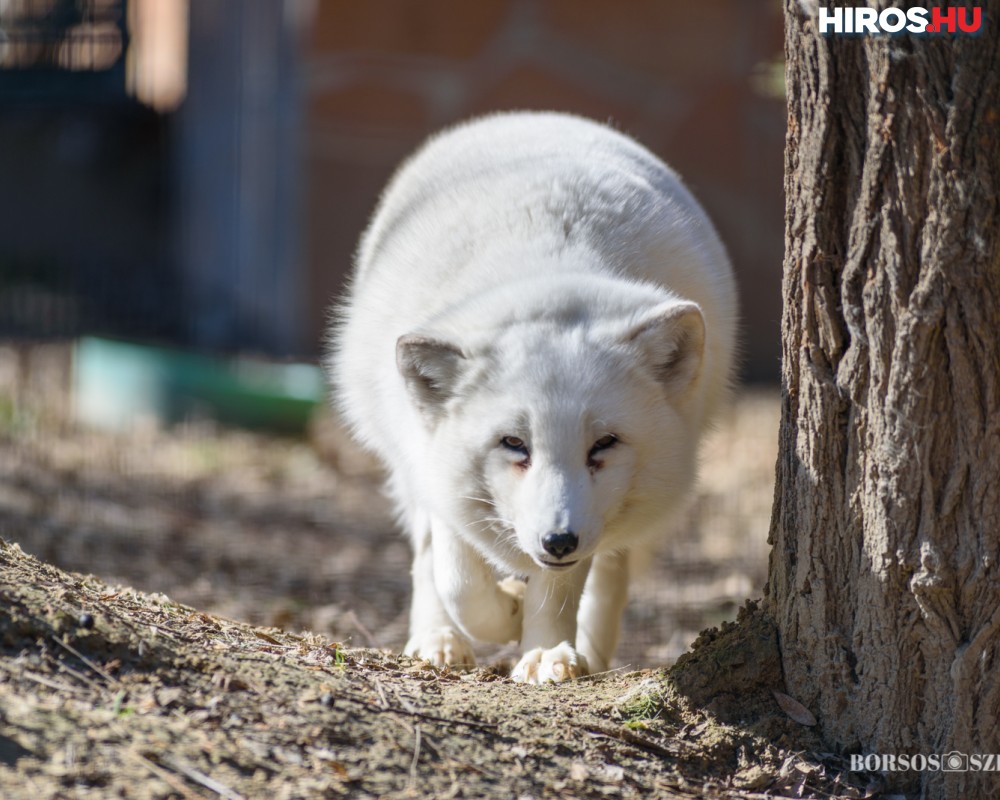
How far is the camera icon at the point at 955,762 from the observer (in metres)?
2.37

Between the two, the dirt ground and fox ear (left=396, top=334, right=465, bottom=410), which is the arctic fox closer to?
fox ear (left=396, top=334, right=465, bottom=410)

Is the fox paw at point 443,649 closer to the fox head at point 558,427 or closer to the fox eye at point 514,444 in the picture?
the fox head at point 558,427

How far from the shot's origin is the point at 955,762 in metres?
2.37

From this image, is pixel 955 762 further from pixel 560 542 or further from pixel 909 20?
pixel 909 20

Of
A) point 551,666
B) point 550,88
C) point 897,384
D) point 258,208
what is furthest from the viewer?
point 258,208

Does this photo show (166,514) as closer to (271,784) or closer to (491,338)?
(491,338)

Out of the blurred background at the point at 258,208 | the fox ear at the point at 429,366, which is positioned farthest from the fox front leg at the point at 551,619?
the blurred background at the point at 258,208

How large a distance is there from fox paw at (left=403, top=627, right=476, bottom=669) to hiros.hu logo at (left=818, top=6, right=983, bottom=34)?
188cm

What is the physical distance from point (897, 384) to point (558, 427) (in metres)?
0.76

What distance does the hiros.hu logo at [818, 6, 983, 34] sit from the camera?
7.14ft

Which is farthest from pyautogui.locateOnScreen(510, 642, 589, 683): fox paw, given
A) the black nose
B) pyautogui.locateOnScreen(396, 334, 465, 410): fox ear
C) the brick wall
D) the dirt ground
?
the brick wall

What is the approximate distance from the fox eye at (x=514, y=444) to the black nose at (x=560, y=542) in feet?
0.82

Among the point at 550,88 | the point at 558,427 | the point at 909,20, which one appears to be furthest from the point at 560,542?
the point at 550,88

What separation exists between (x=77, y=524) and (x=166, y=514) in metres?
0.55
